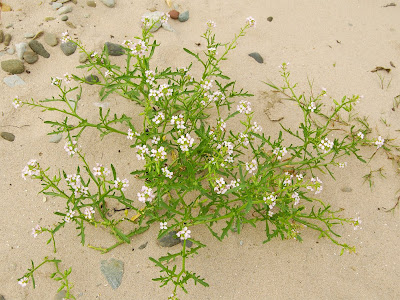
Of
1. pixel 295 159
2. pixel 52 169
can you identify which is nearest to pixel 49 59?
pixel 52 169

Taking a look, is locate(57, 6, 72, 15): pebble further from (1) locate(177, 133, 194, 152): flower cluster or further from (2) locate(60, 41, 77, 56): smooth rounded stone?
(1) locate(177, 133, 194, 152): flower cluster

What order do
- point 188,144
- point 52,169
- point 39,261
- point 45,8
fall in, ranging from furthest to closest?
point 45,8 → point 52,169 → point 39,261 → point 188,144

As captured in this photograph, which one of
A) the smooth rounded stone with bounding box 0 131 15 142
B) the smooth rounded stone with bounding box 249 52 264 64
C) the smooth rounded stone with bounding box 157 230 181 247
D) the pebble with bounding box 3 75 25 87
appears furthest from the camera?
the smooth rounded stone with bounding box 249 52 264 64

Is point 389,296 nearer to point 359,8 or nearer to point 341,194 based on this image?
point 341,194

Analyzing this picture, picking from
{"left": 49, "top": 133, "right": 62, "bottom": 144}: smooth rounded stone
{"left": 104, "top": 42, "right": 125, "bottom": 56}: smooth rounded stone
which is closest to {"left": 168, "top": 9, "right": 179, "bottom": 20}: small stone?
{"left": 104, "top": 42, "right": 125, "bottom": 56}: smooth rounded stone

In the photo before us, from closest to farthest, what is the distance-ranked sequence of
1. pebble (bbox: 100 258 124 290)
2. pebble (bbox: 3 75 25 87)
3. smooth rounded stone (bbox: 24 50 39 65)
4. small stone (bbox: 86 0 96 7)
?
pebble (bbox: 100 258 124 290) < pebble (bbox: 3 75 25 87) < smooth rounded stone (bbox: 24 50 39 65) < small stone (bbox: 86 0 96 7)

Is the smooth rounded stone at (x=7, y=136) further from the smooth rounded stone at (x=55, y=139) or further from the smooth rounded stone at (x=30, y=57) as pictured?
the smooth rounded stone at (x=30, y=57)

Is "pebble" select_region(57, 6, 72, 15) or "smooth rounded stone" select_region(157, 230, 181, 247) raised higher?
"pebble" select_region(57, 6, 72, 15)

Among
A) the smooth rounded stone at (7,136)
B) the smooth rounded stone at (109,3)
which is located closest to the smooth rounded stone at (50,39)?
the smooth rounded stone at (109,3)
